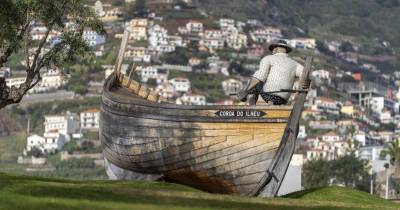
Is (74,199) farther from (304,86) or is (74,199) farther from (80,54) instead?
(80,54)

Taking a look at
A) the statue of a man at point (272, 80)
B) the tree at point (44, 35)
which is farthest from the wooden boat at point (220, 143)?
the tree at point (44, 35)

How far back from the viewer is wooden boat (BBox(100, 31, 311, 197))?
100 ft

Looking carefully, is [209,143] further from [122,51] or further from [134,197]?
[122,51]

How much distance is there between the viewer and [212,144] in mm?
31109

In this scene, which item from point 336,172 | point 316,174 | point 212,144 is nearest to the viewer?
point 212,144

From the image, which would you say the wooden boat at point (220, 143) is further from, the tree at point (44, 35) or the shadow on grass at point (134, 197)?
the tree at point (44, 35)

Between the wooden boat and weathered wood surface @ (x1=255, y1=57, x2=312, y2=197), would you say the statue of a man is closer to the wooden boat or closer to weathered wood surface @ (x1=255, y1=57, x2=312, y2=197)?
the wooden boat

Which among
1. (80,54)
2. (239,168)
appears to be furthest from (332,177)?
(239,168)

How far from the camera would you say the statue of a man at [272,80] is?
1286 inches

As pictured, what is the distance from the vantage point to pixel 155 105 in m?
32.3

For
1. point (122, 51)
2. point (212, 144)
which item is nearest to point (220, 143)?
point (212, 144)

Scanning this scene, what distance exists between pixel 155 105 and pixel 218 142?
2281 mm

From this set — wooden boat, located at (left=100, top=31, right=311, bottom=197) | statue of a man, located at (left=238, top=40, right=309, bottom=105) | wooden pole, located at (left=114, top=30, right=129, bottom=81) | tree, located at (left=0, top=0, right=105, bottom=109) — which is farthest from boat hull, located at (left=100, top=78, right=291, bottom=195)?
wooden pole, located at (left=114, top=30, right=129, bottom=81)

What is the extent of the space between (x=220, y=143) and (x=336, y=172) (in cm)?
12876
